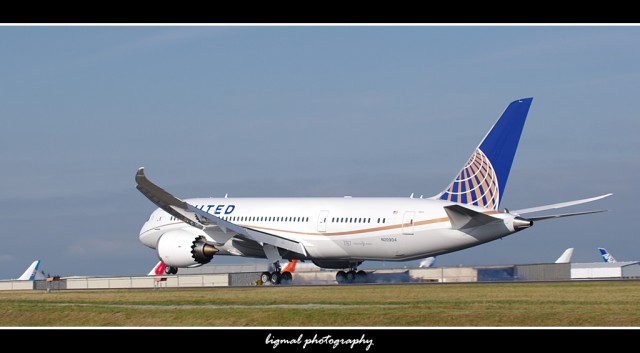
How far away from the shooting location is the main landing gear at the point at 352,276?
191ft

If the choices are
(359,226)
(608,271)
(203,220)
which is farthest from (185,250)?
(608,271)

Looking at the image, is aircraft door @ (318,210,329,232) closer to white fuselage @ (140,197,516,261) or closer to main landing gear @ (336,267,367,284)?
white fuselage @ (140,197,516,261)

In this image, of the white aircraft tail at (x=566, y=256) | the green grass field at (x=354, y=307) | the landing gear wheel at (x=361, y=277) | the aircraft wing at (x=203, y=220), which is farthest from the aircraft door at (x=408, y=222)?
the white aircraft tail at (x=566, y=256)

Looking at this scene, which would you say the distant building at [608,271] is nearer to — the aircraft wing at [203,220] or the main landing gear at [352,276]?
the main landing gear at [352,276]

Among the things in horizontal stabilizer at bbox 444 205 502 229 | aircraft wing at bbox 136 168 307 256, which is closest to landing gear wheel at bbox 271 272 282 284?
aircraft wing at bbox 136 168 307 256

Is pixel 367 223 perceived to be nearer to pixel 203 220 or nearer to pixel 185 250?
pixel 203 220

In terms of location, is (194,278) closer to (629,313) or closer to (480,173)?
(480,173)

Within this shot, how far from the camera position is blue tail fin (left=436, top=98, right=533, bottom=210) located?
53.5 meters

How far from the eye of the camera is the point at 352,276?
58.3 metres

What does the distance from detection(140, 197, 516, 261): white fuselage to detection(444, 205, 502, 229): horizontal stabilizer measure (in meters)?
0.27

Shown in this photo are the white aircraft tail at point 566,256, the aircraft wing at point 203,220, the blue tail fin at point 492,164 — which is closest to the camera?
the aircraft wing at point 203,220

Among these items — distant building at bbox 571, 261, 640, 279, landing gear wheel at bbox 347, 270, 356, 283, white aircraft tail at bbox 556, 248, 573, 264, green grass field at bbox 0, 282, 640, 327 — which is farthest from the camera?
white aircraft tail at bbox 556, 248, 573, 264

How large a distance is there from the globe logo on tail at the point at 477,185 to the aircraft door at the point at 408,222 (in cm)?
268

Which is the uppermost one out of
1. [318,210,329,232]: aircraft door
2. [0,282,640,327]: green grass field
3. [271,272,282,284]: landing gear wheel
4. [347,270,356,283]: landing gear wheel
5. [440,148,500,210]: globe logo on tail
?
[440,148,500,210]: globe logo on tail
